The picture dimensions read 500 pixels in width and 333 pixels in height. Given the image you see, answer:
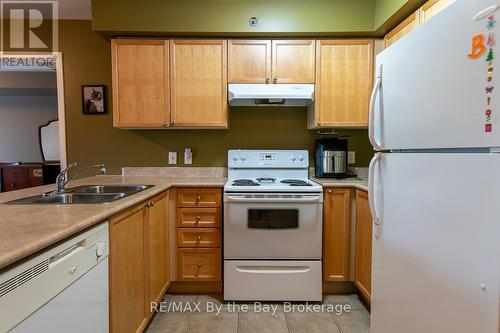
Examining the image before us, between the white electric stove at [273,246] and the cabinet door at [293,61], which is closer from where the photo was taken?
the white electric stove at [273,246]

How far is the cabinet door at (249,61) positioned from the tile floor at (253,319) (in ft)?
6.06

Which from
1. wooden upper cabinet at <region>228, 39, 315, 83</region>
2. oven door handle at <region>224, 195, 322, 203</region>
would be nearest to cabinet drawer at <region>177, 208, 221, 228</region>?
oven door handle at <region>224, 195, 322, 203</region>

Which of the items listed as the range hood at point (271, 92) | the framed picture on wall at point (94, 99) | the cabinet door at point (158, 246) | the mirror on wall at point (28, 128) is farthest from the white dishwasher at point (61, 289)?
the mirror on wall at point (28, 128)

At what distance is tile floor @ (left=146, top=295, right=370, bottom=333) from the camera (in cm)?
189

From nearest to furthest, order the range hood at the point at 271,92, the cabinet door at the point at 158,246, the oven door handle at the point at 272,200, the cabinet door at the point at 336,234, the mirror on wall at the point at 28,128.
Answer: the cabinet door at the point at 158,246
the oven door handle at the point at 272,200
the cabinet door at the point at 336,234
the range hood at the point at 271,92
the mirror on wall at the point at 28,128

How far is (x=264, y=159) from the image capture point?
105 inches

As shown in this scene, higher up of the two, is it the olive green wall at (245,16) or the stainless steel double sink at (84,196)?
the olive green wall at (245,16)

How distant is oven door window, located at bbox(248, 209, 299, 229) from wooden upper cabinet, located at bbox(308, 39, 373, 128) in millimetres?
882

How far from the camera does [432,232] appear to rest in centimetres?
104

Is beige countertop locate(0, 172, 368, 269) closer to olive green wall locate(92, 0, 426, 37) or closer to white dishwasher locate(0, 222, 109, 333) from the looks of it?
white dishwasher locate(0, 222, 109, 333)

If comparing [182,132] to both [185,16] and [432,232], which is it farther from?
[432,232]

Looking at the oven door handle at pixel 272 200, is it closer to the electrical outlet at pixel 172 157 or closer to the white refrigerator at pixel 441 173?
the white refrigerator at pixel 441 173

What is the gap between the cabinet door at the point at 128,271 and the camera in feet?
4.29

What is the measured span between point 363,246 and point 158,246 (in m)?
1.50
